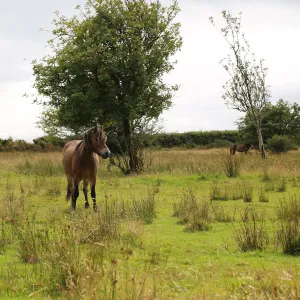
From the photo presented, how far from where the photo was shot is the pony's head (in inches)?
429

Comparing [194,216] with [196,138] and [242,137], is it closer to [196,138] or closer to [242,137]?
[242,137]

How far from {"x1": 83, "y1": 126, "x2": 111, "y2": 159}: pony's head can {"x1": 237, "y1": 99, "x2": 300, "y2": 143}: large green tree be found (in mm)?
31910

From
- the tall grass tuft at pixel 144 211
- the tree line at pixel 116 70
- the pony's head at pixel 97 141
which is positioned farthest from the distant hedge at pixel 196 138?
the tall grass tuft at pixel 144 211

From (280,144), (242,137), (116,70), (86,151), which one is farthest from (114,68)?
(242,137)

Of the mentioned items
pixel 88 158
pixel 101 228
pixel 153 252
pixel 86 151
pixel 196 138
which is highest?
pixel 196 138

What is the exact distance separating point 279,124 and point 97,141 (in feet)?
111

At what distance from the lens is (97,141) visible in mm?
Result: 11008

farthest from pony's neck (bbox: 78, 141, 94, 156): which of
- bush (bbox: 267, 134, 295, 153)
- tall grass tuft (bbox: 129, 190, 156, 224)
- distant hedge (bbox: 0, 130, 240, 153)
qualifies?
distant hedge (bbox: 0, 130, 240, 153)

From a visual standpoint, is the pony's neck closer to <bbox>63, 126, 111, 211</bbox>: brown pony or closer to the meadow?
<bbox>63, 126, 111, 211</bbox>: brown pony

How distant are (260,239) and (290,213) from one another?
5.74ft

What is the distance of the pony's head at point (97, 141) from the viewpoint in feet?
35.8

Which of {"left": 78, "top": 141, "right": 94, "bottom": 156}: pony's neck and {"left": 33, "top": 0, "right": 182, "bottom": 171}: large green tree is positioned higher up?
{"left": 33, "top": 0, "right": 182, "bottom": 171}: large green tree

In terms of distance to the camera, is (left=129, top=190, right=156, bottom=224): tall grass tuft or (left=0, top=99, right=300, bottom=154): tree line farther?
(left=0, top=99, right=300, bottom=154): tree line

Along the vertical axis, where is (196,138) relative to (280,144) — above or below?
above
